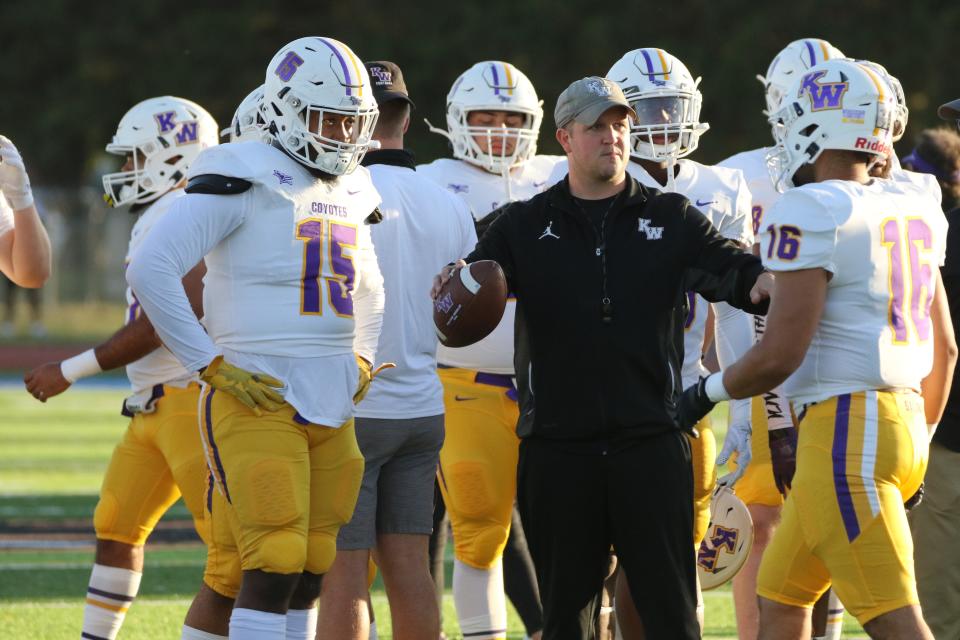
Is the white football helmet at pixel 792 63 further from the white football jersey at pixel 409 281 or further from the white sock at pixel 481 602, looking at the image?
the white sock at pixel 481 602

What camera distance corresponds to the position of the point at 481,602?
548 centimetres

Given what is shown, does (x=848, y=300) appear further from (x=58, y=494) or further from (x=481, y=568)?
(x=58, y=494)

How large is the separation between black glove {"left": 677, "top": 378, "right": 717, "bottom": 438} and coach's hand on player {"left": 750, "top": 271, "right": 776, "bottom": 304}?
0.26m

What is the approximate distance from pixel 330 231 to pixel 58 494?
630 centimetres

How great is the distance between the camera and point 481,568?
5.50 m

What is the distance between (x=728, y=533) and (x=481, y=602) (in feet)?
2.78

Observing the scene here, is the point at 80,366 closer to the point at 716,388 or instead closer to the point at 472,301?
the point at 472,301

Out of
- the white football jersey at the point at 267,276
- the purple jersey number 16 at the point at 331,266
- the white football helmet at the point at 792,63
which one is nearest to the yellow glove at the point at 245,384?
the white football jersey at the point at 267,276

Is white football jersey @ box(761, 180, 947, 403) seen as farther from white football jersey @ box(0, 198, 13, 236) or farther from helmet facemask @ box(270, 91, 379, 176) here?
white football jersey @ box(0, 198, 13, 236)

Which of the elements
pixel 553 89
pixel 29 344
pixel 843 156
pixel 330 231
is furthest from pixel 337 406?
pixel 553 89

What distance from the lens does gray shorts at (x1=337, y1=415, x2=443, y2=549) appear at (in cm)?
506

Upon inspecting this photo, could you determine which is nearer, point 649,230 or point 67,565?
point 649,230

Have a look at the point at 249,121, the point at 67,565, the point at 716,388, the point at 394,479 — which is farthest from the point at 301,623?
the point at 67,565

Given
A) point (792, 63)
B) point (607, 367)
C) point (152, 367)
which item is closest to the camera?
point (607, 367)
